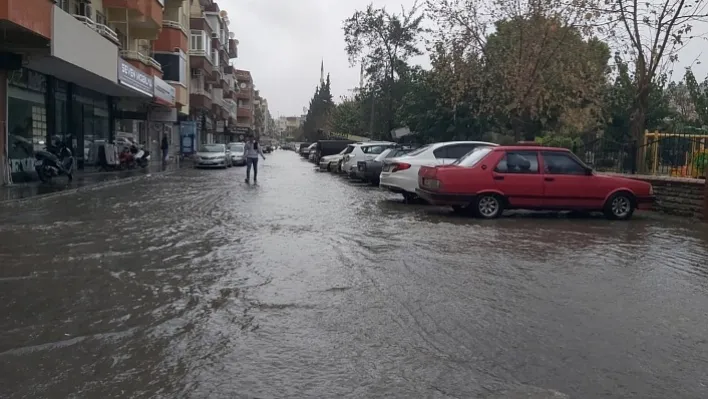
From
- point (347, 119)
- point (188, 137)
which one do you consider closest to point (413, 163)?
point (188, 137)

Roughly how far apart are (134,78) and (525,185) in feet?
62.3

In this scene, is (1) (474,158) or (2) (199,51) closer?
(1) (474,158)

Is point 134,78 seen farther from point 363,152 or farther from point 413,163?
point 413,163

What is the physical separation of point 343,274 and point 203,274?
5.32 feet

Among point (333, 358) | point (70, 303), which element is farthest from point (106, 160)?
point (333, 358)

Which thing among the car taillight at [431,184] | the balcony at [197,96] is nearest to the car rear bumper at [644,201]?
the car taillight at [431,184]

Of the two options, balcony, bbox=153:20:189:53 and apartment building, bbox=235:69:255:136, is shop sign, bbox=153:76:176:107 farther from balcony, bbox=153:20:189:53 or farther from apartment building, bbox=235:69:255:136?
apartment building, bbox=235:69:255:136

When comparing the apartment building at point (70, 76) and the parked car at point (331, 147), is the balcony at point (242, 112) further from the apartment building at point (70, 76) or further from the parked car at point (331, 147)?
the apartment building at point (70, 76)

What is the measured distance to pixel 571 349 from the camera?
5.40 meters

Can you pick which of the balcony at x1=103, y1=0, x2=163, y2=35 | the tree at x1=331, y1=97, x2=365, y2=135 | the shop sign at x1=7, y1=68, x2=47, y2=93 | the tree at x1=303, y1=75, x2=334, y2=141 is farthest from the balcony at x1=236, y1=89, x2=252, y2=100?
the shop sign at x1=7, y1=68, x2=47, y2=93

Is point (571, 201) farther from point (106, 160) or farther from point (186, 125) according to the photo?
point (186, 125)

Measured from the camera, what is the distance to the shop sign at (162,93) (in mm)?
32731

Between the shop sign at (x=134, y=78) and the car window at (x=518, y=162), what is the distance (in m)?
16.6

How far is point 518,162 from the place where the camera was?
14.4 m
